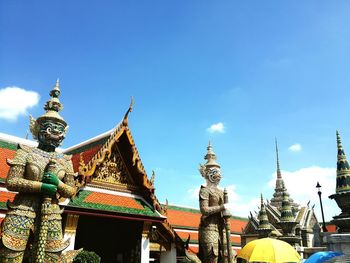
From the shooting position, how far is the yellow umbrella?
6.22 meters

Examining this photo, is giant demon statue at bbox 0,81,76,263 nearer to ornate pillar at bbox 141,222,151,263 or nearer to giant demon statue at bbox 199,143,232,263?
ornate pillar at bbox 141,222,151,263

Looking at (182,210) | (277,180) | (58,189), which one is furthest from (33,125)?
(277,180)

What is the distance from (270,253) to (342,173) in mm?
4502

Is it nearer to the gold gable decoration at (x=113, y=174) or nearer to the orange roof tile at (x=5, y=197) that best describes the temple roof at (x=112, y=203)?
the gold gable decoration at (x=113, y=174)

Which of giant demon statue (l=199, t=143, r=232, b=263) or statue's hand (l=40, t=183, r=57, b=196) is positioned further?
giant demon statue (l=199, t=143, r=232, b=263)

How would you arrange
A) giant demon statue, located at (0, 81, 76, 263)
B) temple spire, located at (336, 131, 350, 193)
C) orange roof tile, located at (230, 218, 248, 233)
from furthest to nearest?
orange roof tile, located at (230, 218, 248, 233) < temple spire, located at (336, 131, 350, 193) < giant demon statue, located at (0, 81, 76, 263)

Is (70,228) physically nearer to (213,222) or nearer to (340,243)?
(213,222)

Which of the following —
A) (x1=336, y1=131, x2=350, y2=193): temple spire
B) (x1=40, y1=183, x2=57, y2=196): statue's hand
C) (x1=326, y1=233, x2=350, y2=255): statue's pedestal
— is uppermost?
(x1=336, y1=131, x2=350, y2=193): temple spire

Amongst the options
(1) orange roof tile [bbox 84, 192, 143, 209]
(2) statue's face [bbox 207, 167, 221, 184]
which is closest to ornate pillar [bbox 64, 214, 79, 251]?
(1) orange roof tile [bbox 84, 192, 143, 209]

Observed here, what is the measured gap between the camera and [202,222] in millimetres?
9797

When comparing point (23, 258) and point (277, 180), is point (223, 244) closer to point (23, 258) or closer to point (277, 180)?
point (23, 258)

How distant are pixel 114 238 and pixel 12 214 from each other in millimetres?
5858

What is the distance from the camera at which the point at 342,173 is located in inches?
372

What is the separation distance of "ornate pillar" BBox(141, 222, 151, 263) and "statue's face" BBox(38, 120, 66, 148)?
181 inches
